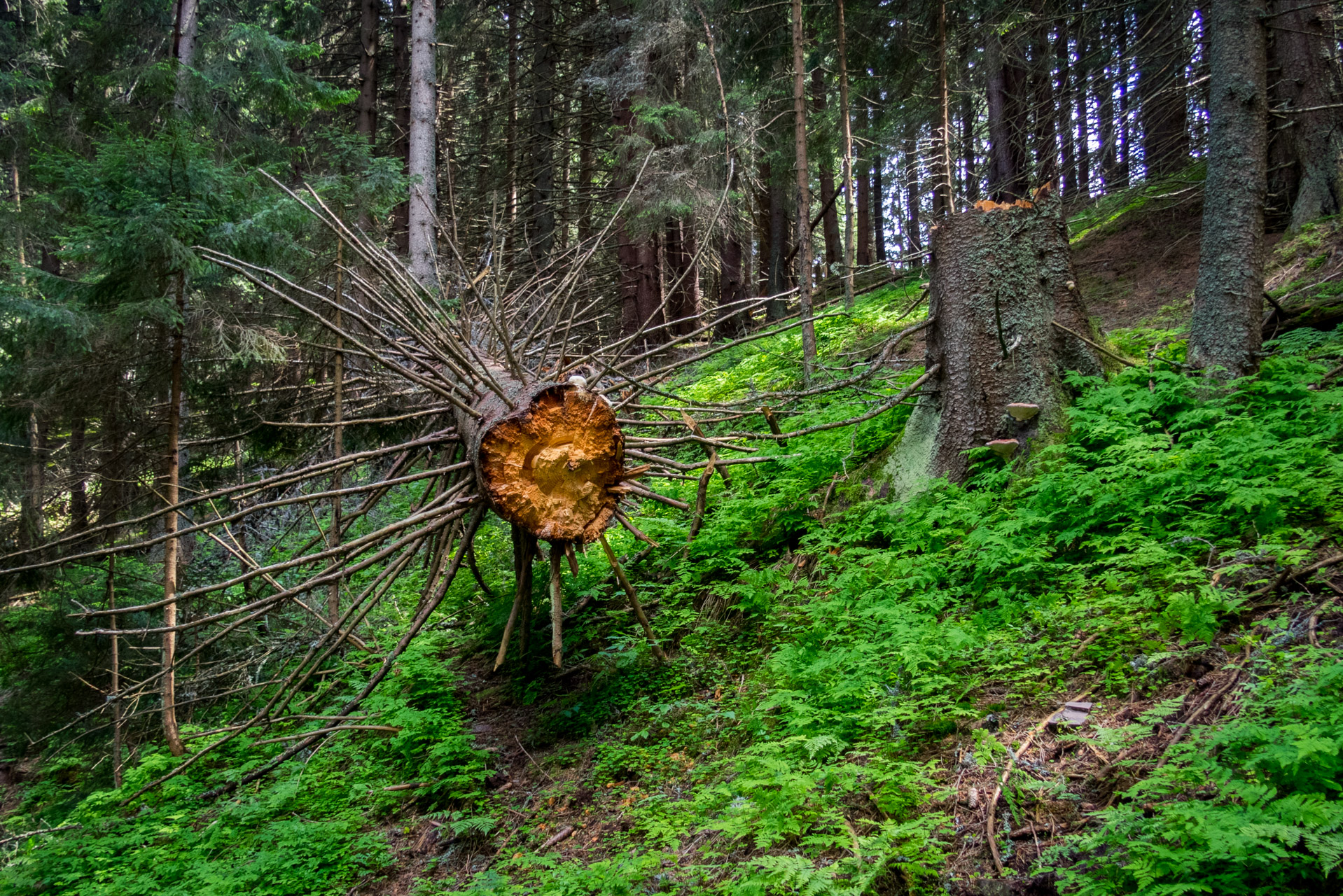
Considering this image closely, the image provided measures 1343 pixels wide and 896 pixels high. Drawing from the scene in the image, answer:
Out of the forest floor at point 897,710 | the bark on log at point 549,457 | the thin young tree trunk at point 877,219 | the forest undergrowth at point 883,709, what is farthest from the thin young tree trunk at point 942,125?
the thin young tree trunk at point 877,219

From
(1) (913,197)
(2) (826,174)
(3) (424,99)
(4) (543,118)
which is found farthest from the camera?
(1) (913,197)

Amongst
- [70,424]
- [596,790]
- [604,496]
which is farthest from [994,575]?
[70,424]

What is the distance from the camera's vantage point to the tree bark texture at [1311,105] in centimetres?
724

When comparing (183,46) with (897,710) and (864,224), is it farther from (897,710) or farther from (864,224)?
(864,224)

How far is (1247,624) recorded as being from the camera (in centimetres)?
292

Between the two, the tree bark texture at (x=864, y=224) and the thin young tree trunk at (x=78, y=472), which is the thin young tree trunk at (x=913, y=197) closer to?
the tree bark texture at (x=864, y=224)

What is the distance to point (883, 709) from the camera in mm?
3189

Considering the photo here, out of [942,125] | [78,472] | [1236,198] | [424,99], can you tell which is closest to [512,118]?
[424,99]

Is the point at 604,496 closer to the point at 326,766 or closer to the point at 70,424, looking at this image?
the point at 326,766

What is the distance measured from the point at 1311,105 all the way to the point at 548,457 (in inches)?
349

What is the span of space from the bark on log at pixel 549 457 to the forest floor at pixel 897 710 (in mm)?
1308

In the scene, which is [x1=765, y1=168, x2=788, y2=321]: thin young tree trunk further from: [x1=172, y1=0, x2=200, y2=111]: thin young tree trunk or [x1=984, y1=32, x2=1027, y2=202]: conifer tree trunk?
[x1=172, y1=0, x2=200, y2=111]: thin young tree trunk

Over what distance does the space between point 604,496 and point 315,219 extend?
471 cm

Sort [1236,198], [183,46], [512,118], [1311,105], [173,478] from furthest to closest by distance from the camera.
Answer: [512,118], [183,46], [1311,105], [173,478], [1236,198]
